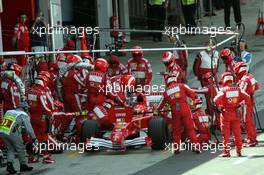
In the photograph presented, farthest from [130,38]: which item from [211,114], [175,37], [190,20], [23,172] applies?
[23,172]

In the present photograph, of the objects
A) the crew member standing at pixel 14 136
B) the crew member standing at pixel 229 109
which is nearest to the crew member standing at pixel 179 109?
the crew member standing at pixel 229 109

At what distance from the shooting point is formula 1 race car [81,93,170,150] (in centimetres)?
2006

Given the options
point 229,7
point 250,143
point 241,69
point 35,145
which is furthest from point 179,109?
point 229,7

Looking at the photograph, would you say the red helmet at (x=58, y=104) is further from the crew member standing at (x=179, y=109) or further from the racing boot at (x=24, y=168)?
the racing boot at (x=24, y=168)

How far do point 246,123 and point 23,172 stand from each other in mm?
4738

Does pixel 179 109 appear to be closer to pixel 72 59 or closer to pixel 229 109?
pixel 229 109

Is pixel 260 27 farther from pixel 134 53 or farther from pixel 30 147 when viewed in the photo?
pixel 30 147

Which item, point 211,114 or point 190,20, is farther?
point 190,20

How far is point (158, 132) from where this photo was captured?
65.2ft

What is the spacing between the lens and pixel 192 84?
27859 mm
